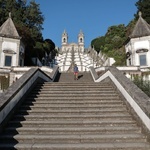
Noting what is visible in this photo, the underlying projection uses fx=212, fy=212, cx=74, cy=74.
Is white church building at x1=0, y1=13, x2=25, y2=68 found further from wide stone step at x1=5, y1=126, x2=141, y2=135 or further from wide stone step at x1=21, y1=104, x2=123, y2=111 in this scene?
wide stone step at x1=5, y1=126, x2=141, y2=135

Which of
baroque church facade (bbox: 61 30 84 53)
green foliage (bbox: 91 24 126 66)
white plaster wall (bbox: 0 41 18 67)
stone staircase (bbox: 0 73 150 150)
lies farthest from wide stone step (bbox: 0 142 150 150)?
baroque church facade (bbox: 61 30 84 53)

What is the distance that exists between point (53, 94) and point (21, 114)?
214cm

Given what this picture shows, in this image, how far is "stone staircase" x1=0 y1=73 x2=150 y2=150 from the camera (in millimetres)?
5547

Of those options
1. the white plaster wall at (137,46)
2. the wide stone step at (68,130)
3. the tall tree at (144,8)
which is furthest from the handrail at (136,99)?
the tall tree at (144,8)

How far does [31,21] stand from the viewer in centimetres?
4581

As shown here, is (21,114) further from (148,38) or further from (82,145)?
(148,38)

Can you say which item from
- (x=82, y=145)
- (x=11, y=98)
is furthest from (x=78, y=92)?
(x=82, y=145)

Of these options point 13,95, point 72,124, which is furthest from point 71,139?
point 13,95

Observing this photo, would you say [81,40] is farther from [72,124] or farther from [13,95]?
[72,124]

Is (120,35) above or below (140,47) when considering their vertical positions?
above

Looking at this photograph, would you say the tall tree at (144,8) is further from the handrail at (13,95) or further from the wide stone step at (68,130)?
the wide stone step at (68,130)

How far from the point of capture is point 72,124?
22.1 feet

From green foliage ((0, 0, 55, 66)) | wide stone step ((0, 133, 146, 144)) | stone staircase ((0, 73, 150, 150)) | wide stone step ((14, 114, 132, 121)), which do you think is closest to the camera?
stone staircase ((0, 73, 150, 150))

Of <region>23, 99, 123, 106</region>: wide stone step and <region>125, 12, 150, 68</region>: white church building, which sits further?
<region>125, 12, 150, 68</region>: white church building
